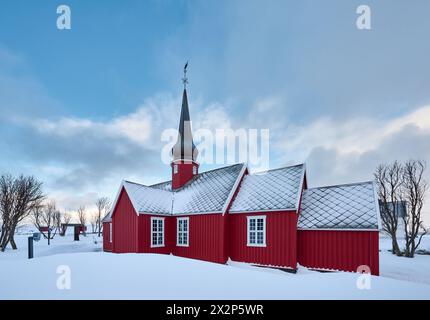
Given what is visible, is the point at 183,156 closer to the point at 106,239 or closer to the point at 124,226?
the point at 124,226

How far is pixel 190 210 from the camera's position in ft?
53.2

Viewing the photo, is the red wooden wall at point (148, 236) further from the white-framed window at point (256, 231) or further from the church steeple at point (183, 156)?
the white-framed window at point (256, 231)

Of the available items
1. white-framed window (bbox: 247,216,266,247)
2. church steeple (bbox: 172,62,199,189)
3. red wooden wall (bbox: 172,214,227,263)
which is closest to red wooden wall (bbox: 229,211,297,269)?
white-framed window (bbox: 247,216,266,247)

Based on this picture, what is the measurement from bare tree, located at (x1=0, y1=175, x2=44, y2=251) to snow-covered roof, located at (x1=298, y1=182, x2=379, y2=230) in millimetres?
29465

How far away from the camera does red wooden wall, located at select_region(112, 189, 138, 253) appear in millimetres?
15373

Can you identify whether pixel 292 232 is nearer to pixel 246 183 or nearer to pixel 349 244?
pixel 349 244

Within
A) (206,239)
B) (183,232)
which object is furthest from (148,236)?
(206,239)

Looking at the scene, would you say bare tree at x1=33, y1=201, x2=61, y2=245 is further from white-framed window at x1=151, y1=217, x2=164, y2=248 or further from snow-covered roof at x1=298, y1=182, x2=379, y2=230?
snow-covered roof at x1=298, y1=182, x2=379, y2=230

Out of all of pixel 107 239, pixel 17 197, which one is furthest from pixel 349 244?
pixel 17 197

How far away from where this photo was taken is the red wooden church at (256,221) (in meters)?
12.0

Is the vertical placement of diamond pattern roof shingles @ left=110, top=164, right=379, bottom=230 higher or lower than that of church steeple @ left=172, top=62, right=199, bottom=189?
lower

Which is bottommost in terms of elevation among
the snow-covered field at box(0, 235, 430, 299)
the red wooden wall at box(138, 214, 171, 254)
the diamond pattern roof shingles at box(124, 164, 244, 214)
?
the red wooden wall at box(138, 214, 171, 254)

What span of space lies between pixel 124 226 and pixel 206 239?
6329 mm

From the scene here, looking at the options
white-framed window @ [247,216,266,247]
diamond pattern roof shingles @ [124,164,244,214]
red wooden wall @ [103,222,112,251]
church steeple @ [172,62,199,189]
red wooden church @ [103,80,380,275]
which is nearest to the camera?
red wooden church @ [103,80,380,275]
